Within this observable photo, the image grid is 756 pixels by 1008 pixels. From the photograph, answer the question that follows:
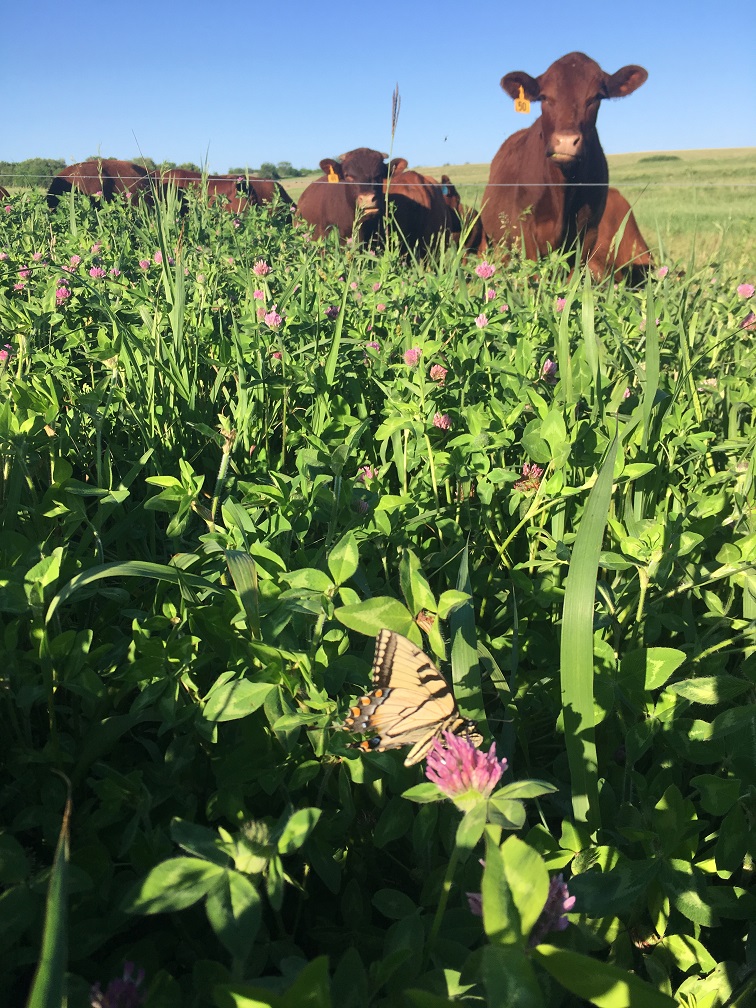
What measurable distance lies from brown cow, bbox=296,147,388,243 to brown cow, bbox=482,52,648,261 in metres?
1.72

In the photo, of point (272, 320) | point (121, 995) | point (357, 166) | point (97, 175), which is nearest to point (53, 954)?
point (121, 995)

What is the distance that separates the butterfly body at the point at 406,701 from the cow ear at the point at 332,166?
464 inches

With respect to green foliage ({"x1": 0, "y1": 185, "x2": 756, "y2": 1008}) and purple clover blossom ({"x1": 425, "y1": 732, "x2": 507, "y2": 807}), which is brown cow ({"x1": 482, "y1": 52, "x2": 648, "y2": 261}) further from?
purple clover blossom ({"x1": 425, "y1": 732, "x2": 507, "y2": 807})

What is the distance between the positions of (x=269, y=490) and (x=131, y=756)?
1.89 feet

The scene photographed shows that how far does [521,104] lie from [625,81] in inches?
53.0

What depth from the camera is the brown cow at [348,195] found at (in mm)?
10398

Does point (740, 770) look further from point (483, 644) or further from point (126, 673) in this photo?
point (126, 673)

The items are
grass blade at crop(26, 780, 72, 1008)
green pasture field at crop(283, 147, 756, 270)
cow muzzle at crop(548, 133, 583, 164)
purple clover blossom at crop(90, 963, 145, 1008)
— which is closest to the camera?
grass blade at crop(26, 780, 72, 1008)

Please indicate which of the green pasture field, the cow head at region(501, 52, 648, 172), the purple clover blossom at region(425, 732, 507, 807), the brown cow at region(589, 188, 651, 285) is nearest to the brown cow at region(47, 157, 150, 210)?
the green pasture field

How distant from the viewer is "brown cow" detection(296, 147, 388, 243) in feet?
34.1

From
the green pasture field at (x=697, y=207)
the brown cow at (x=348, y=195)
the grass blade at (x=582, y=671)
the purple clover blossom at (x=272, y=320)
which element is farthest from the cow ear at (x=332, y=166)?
the grass blade at (x=582, y=671)

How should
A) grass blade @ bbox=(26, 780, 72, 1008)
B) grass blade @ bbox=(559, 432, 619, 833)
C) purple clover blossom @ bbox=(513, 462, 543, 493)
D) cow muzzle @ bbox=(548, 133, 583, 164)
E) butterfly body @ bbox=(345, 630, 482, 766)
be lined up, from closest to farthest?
grass blade @ bbox=(26, 780, 72, 1008) → butterfly body @ bbox=(345, 630, 482, 766) → grass blade @ bbox=(559, 432, 619, 833) → purple clover blossom @ bbox=(513, 462, 543, 493) → cow muzzle @ bbox=(548, 133, 583, 164)

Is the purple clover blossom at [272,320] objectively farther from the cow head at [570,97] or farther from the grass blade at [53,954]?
the cow head at [570,97]

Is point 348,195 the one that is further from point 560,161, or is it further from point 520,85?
point 560,161
